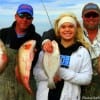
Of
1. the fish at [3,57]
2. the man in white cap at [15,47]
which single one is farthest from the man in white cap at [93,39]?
the fish at [3,57]

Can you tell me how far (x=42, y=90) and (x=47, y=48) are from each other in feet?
1.11

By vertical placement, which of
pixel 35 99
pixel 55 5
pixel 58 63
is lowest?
pixel 35 99

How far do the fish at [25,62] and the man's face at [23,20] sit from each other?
0.16 m

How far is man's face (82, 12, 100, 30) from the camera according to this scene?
138 inches

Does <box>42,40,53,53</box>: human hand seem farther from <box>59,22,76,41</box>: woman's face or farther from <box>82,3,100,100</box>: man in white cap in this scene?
<box>82,3,100,100</box>: man in white cap

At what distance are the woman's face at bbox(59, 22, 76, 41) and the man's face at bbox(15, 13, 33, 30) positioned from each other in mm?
288

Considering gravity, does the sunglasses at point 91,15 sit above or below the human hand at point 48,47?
above

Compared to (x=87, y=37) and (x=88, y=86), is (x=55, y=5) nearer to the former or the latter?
(x=87, y=37)

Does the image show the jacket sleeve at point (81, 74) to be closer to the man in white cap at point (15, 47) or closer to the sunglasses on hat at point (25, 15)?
the man in white cap at point (15, 47)

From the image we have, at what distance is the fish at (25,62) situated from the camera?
3.25m

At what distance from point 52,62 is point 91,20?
20.3 inches

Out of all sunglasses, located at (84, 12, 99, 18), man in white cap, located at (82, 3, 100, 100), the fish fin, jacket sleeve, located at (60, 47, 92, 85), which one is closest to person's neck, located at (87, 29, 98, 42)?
man in white cap, located at (82, 3, 100, 100)

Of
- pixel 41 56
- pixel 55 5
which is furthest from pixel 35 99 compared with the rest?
pixel 55 5

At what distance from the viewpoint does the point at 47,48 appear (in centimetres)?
328
